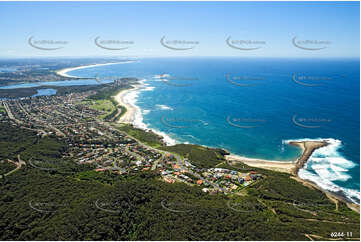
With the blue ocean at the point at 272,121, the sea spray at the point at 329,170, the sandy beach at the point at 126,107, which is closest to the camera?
the sea spray at the point at 329,170

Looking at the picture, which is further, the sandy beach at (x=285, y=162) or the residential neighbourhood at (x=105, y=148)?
the sandy beach at (x=285, y=162)

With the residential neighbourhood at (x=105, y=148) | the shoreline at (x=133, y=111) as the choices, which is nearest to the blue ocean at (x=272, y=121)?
the shoreline at (x=133, y=111)

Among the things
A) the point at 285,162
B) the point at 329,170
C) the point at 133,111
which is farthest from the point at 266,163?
the point at 133,111

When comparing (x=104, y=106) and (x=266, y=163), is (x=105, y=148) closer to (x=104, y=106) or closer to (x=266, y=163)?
(x=266, y=163)

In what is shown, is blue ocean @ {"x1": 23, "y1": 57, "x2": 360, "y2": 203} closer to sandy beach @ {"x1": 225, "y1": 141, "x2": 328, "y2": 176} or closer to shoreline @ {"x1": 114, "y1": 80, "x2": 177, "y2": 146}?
sandy beach @ {"x1": 225, "y1": 141, "x2": 328, "y2": 176}

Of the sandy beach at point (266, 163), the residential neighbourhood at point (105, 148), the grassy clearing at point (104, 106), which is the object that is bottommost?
the sandy beach at point (266, 163)

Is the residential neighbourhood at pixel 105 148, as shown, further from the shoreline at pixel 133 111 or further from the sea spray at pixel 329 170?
the sea spray at pixel 329 170

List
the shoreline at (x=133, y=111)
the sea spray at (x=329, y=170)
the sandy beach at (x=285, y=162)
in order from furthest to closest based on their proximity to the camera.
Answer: the shoreline at (x=133, y=111) → the sandy beach at (x=285, y=162) → the sea spray at (x=329, y=170)

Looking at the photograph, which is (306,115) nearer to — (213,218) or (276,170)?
(276,170)

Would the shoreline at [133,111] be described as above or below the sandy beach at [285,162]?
above
